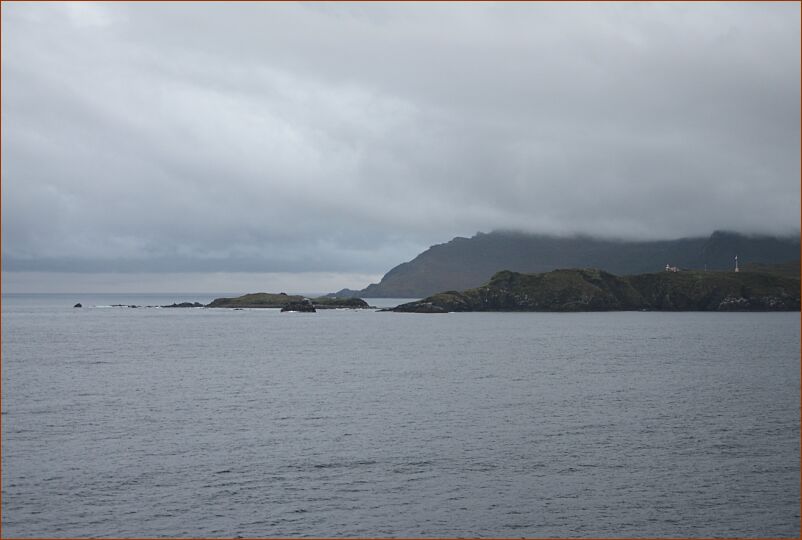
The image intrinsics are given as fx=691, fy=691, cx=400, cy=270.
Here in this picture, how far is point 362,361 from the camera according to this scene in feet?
394

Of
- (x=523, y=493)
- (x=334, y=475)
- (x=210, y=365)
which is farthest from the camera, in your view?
(x=210, y=365)

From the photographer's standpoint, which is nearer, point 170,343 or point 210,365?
point 210,365

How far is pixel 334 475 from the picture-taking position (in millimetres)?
47062

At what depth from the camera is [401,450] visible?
5372cm

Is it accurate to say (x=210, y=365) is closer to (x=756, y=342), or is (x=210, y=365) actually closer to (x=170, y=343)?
(x=170, y=343)

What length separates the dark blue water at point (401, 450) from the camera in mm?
39250

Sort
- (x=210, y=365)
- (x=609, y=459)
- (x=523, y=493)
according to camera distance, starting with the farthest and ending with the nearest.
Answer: (x=210, y=365) < (x=609, y=459) < (x=523, y=493)

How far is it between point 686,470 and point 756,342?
418 ft

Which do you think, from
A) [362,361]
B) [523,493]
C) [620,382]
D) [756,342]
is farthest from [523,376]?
[756,342]

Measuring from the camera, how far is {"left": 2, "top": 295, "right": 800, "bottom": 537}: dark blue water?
39.2m

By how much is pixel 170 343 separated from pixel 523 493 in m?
132

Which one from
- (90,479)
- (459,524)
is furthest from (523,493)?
(90,479)

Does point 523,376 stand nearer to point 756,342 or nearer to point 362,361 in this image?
point 362,361

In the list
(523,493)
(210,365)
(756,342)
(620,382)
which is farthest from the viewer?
(756,342)
